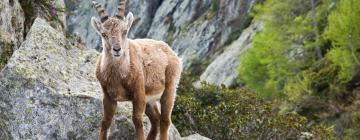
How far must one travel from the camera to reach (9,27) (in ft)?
42.1

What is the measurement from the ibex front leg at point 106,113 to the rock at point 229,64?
48.1m

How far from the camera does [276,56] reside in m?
53.3

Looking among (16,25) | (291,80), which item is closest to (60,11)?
(16,25)

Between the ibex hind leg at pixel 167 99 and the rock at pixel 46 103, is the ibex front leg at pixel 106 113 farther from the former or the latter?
the ibex hind leg at pixel 167 99

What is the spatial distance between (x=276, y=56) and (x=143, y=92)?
45270 millimetres

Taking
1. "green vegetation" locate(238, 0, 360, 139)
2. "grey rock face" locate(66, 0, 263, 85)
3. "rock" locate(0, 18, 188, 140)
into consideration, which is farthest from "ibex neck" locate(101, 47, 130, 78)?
"grey rock face" locate(66, 0, 263, 85)

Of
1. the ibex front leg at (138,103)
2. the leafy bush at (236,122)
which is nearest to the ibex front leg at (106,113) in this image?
the ibex front leg at (138,103)

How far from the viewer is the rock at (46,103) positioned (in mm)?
10016

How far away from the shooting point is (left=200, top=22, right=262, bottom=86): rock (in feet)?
200

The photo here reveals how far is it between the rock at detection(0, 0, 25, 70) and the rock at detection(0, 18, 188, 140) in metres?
1.46

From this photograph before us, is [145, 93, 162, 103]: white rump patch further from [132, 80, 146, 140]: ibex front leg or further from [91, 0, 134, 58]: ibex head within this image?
[91, 0, 134, 58]: ibex head

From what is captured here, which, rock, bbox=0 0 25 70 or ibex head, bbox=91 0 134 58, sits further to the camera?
rock, bbox=0 0 25 70

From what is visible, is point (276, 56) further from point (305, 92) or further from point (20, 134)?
point (20, 134)

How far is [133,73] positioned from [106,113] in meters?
0.81
